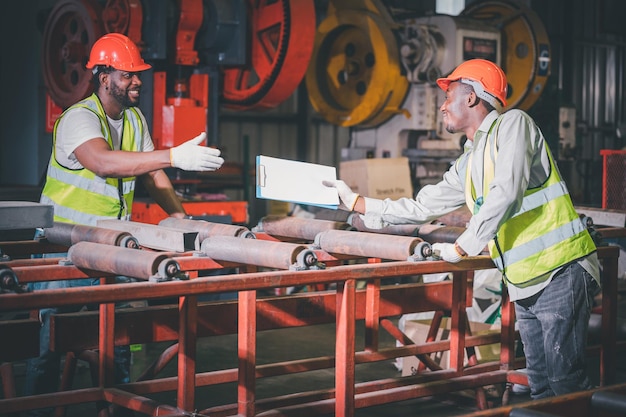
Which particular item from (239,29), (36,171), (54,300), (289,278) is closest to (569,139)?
(239,29)

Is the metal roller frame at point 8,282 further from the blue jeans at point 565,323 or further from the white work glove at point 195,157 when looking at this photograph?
the blue jeans at point 565,323

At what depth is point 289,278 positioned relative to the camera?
3178 millimetres

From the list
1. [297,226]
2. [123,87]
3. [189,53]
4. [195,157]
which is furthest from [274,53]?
[195,157]

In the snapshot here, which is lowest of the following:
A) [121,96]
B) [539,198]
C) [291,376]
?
[291,376]

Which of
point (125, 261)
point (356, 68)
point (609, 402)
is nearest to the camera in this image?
point (609, 402)

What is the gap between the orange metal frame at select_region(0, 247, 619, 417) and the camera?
2.99m

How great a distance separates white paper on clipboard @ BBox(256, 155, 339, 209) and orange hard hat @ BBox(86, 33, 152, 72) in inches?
39.8

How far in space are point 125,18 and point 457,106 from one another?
133 inches

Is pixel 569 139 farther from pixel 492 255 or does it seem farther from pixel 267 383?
pixel 492 255

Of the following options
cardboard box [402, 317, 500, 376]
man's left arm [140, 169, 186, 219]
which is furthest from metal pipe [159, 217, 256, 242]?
cardboard box [402, 317, 500, 376]

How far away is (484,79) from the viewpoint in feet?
11.7

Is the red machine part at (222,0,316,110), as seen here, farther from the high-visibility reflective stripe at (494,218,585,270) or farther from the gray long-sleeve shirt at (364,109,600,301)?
the high-visibility reflective stripe at (494,218,585,270)

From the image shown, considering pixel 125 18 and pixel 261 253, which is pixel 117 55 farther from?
pixel 125 18

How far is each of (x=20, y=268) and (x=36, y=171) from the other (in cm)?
585
